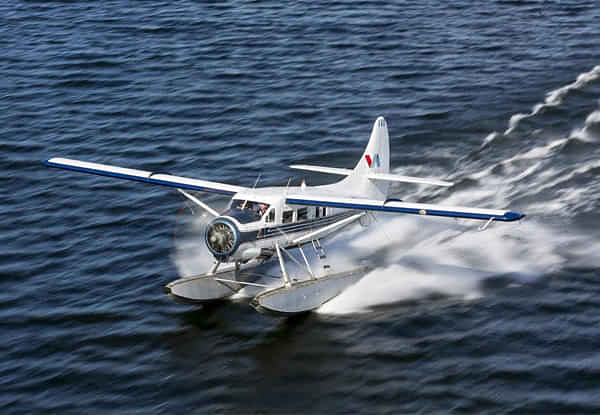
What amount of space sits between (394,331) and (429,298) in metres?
2.00

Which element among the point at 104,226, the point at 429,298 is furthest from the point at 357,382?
the point at 104,226

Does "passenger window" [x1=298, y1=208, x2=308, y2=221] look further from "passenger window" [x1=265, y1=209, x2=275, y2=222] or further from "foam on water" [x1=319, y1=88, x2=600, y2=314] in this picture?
"foam on water" [x1=319, y1=88, x2=600, y2=314]

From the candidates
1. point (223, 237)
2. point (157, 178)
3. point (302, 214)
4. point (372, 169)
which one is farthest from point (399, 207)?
point (157, 178)

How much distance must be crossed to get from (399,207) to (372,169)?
14.0 feet

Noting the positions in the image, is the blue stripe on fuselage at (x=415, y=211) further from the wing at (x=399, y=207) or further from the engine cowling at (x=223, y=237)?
the engine cowling at (x=223, y=237)

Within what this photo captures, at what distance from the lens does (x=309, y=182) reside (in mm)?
30453

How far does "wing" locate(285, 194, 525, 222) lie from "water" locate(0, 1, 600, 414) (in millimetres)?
2660

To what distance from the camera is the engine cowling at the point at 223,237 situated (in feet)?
68.6

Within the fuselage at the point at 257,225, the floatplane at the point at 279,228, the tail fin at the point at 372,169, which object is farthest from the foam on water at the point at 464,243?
the fuselage at the point at 257,225

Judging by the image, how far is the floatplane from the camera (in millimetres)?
21125

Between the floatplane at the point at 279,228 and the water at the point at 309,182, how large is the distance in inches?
29.1

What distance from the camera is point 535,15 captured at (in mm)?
Result: 47562

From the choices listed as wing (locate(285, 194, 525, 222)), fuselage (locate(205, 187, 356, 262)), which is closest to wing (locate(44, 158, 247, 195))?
fuselage (locate(205, 187, 356, 262))

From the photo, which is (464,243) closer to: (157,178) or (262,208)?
(262,208)
